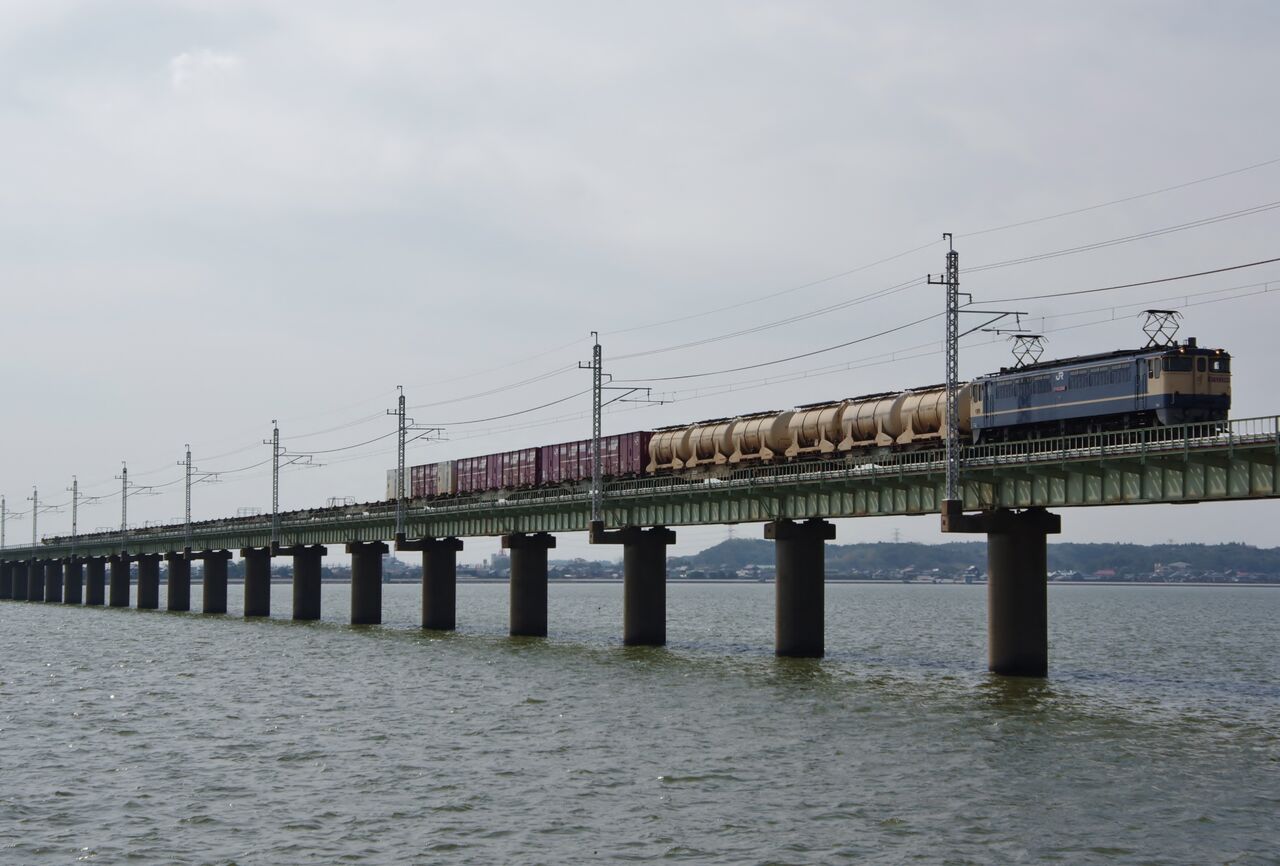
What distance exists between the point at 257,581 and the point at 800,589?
3144 inches

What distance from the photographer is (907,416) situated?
67250 millimetres

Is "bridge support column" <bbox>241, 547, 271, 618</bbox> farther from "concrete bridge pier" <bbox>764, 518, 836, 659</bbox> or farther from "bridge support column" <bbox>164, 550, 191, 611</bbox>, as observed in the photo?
"concrete bridge pier" <bbox>764, 518, 836, 659</bbox>

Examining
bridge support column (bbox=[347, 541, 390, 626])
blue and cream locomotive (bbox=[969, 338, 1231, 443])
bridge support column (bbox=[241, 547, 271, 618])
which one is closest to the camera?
blue and cream locomotive (bbox=[969, 338, 1231, 443])

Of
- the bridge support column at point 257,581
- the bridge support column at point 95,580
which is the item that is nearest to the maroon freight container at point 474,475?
the bridge support column at point 257,581

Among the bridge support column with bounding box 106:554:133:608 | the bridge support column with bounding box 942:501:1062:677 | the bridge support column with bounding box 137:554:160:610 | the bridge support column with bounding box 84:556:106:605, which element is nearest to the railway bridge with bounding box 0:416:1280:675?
the bridge support column with bounding box 942:501:1062:677

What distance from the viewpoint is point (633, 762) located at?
126 feet

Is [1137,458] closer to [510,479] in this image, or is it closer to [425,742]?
[425,742]

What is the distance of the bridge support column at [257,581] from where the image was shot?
135250mm

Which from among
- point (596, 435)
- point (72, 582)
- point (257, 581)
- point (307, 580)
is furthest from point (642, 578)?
point (72, 582)

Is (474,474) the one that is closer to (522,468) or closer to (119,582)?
(522,468)

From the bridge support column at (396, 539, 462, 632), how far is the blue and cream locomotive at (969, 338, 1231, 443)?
51.5m

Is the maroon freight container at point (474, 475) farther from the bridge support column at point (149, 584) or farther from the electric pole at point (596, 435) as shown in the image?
the bridge support column at point (149, 584)

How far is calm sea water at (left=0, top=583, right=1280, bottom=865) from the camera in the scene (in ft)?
94.8

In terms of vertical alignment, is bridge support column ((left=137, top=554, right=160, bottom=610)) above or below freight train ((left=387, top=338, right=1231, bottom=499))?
below
